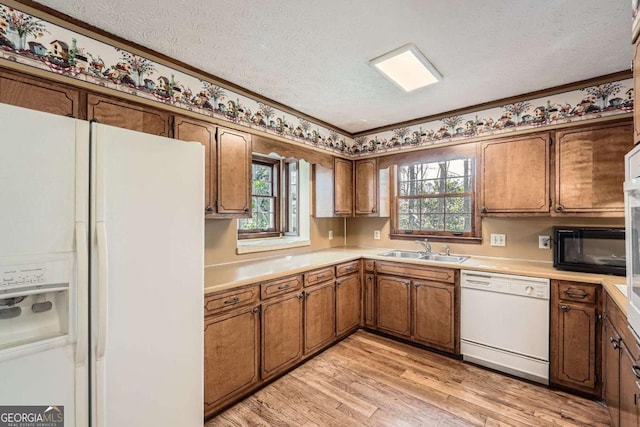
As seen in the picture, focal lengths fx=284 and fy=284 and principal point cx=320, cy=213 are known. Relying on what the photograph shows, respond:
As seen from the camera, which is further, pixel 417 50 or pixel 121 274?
pixel 417 50

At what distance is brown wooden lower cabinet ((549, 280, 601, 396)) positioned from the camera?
2.07 meters

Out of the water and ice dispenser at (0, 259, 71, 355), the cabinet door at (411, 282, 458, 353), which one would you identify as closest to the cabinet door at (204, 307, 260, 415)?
the water and ice dispenser at (0, 259, 71, 355)

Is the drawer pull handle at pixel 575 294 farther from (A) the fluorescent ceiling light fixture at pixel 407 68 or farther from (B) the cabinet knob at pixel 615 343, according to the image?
(A) the fluorescent ceiling light fixture at pixel 407 68

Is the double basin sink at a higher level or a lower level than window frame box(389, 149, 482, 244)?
lower

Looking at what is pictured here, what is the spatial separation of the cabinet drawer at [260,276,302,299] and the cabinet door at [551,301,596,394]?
2.05 metres

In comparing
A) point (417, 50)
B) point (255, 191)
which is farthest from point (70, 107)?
point (417, 50)

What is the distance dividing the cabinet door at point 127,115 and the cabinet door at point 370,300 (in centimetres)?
243

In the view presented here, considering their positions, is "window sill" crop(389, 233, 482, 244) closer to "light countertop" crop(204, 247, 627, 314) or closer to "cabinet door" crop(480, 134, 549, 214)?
"light countertop" crop(204, 247, 627, 314)

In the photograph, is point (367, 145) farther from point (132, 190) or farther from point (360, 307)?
point (132, 190)

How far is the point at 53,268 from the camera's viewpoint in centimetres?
110

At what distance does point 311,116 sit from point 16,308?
111 inches

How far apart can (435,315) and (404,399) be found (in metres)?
0.91

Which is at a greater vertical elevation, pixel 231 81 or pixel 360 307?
pixel 231 81

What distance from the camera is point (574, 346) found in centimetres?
214
